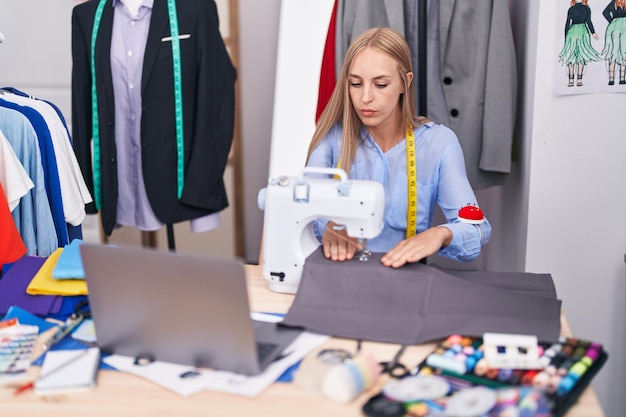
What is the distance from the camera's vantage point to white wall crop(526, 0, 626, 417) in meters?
2.65

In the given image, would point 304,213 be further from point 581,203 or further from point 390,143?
point 581,203

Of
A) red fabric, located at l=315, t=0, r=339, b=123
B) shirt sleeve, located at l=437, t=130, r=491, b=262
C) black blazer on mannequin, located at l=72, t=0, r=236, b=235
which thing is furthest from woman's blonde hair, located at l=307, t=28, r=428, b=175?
red fabric, located at l=315, t=0, r=339, b=123

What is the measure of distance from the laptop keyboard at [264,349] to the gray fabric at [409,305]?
0.11 m

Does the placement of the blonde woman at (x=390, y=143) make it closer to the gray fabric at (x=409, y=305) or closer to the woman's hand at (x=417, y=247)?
the woman's hand at (x=417, y=247)

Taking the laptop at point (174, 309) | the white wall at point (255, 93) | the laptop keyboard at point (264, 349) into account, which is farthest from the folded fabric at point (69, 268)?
the white wall at point (255, 93)

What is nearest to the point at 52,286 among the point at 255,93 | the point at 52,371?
the point at 52,371

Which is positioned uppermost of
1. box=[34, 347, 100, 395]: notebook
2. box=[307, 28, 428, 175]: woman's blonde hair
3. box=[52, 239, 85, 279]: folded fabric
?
box=[307, 28, 428, 175]: woman's blonde hair

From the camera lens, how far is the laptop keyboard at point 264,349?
1346mm

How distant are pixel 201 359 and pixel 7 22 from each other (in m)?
3.42

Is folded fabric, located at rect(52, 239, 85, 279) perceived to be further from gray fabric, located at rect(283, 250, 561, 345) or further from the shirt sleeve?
the shirt sleeve

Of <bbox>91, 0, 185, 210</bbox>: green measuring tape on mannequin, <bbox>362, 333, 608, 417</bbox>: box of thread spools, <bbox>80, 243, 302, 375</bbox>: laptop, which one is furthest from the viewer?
<bbox>91, 0, 185, 210</bbox>: green measuring tape on mannequin

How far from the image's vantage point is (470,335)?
1.41 meters

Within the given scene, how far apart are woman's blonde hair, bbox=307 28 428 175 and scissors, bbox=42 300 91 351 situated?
37.6 inches

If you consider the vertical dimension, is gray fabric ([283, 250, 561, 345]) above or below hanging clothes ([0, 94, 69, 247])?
below
